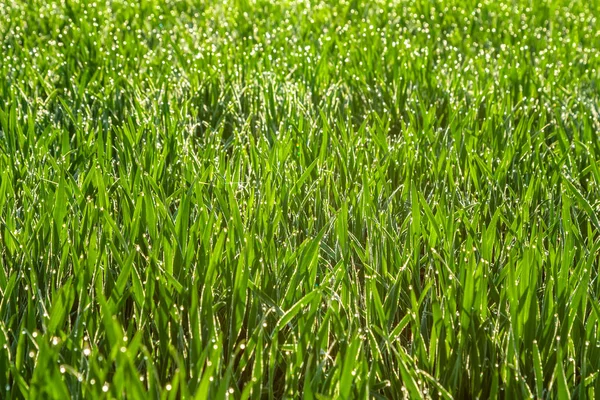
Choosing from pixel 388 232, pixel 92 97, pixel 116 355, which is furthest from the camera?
pixel 92 97

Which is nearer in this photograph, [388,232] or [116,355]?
[116,355]

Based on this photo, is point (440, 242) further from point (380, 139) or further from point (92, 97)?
point (92, 97)

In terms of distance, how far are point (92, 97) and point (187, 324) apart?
124 cm

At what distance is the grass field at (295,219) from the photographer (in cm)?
124

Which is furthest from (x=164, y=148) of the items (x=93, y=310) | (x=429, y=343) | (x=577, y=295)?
(x=577, y=295)

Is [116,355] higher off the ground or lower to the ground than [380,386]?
higher

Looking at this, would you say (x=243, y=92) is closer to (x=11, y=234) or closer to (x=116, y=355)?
(x=11, y=234)

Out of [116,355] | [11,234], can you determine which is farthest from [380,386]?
[11,234]

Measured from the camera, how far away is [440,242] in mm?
1563

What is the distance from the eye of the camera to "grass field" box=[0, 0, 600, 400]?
1237 millimetres

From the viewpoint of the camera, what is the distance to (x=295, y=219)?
1.71 m

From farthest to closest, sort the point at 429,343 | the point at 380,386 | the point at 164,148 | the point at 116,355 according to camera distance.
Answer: the point at 164,148 < the point at 429,343 < the point at 380,386 < the point at 116,355

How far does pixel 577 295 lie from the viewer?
52.2 inches

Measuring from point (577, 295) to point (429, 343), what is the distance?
0.24 meters
